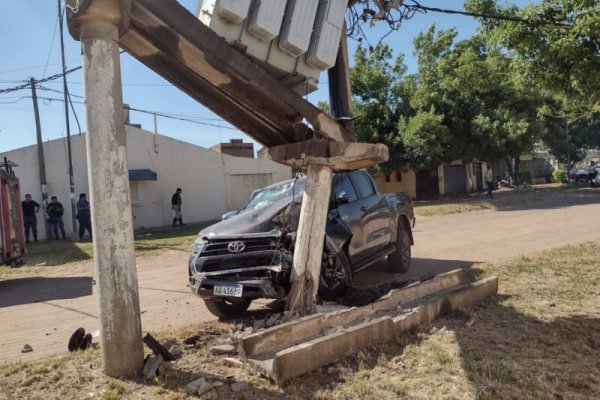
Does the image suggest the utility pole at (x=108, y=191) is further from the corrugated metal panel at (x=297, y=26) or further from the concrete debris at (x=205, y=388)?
the corrugated metal panel at (x=297, y=26)

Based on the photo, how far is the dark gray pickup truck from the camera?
5.51 metres

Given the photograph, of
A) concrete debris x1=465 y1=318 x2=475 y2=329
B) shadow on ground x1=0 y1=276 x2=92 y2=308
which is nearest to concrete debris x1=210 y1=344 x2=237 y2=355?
concrete debris x1=465 y1=318 x2=475 y2=329

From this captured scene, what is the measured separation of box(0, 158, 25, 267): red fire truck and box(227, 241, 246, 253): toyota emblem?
23.2 ft

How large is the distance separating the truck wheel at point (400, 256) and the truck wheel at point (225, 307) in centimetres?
328

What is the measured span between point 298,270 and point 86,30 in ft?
9.77

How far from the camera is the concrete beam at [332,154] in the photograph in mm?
5184

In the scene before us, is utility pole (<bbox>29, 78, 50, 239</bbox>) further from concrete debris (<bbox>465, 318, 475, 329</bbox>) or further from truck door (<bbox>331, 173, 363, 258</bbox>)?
concrete debris (<bbox>465, 318, 475, 329</bbox>)

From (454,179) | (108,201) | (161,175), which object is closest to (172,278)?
(108,201)

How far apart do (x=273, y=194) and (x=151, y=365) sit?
12.3 ft

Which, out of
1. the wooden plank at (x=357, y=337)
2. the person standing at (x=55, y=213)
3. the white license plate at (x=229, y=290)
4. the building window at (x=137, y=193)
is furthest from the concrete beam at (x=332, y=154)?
the building window at (x=137, y=193)

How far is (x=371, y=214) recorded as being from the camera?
25.3ft

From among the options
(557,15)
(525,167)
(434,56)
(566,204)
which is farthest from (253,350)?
(525,167)

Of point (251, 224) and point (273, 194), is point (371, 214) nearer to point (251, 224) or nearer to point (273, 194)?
point (273, 194)

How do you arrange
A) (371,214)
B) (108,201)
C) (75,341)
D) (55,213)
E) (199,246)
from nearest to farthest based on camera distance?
(108,201) → (75,341) → (199,246) → (371,214) → (55,213)
